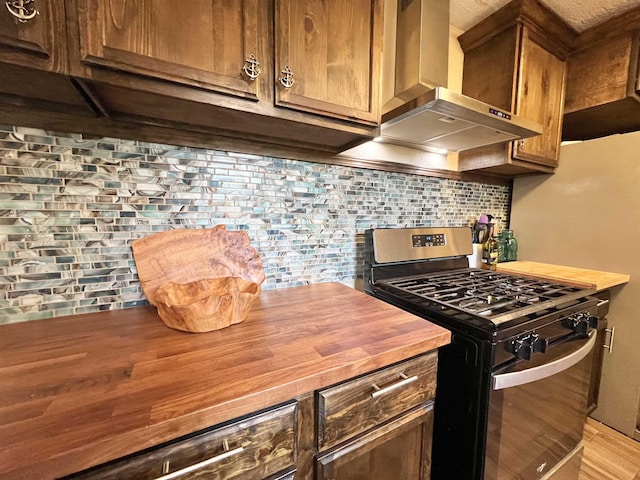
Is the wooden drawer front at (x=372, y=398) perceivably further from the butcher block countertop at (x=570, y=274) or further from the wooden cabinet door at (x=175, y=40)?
the butcher block countertop at (x=570, y=274)

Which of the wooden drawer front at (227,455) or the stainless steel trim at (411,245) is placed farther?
the stainless steel trim at (411,245)

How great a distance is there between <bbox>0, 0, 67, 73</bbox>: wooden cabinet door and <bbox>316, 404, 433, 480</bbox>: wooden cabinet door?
3.44 feet

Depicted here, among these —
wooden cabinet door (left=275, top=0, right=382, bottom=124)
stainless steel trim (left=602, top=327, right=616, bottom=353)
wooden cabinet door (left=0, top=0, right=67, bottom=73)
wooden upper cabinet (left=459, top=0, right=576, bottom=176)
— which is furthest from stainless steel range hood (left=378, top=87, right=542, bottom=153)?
stainless steel trim (left=602, top=327, right=616, bottom=353)

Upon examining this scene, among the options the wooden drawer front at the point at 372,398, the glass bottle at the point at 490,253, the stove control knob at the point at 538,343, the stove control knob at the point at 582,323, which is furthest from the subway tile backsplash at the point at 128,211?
the glass bottle at the point at 490,253

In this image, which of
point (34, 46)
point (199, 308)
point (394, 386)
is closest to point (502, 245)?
point (394, 386)

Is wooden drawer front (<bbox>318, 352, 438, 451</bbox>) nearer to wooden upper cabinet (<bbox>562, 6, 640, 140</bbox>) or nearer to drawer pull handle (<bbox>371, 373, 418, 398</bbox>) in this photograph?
drawer pull handle (<bbox>371, 373, 418, 398</bbox>)

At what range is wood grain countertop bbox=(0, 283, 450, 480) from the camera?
1.24 feet

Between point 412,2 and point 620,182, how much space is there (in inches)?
58.9

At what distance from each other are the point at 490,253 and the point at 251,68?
1.73m

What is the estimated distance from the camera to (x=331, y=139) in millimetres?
1063

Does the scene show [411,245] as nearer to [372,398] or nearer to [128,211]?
[372,398]

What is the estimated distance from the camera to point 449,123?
1.11m

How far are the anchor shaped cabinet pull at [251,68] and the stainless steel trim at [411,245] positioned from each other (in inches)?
31.9

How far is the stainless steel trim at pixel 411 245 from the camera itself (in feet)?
4.17
